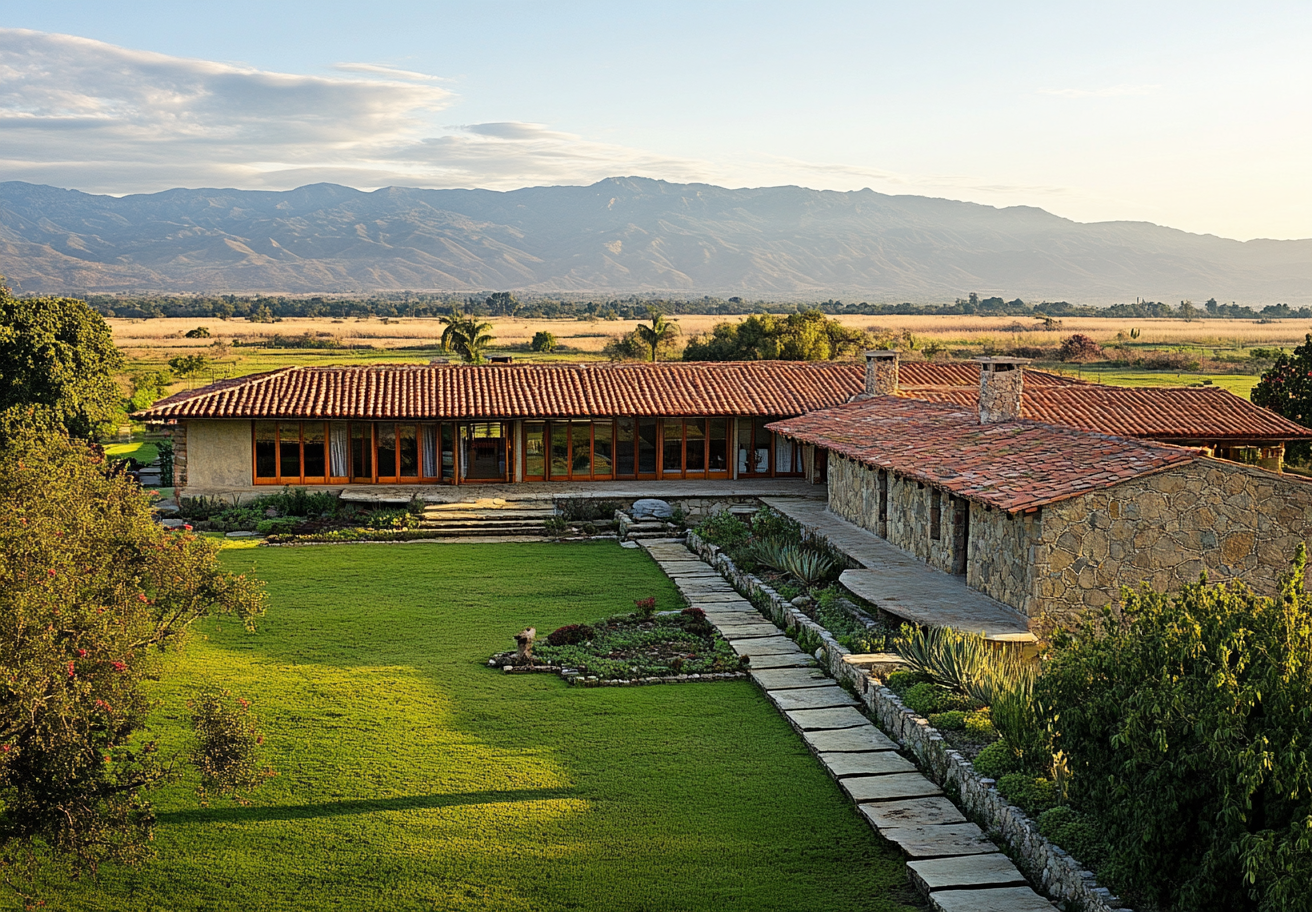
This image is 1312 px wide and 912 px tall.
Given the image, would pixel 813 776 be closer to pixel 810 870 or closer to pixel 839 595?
pixel 810 870

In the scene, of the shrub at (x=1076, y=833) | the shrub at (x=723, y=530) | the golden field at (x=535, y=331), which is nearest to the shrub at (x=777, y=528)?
the shrub at (x=723, y=530)

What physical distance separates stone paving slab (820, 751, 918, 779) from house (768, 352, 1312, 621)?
12.8 feet

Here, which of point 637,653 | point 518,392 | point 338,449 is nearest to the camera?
point 637,653

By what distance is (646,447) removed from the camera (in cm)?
2992

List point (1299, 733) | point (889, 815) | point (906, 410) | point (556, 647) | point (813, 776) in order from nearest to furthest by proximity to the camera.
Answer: point (1299, 733) < point (889, 815) < point (813, 776) < point (556, 647) < point (906, 410)

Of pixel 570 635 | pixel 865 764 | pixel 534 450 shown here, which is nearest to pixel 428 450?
pixel 534 450

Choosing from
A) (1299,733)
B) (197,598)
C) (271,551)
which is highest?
(1299,733)

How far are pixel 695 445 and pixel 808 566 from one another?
1100 cm

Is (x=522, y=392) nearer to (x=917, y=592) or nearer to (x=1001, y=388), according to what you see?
(x=1001, y=388)

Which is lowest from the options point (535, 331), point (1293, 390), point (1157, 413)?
point (1157, 413)

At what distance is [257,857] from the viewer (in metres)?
9.64

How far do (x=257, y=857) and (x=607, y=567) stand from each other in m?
12.7

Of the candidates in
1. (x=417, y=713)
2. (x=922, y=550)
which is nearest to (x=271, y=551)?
(x=417, y=713)

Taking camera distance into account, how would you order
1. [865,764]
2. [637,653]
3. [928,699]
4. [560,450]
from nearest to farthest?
[865,764] < [928,699] < [637,653] < [560,450]
